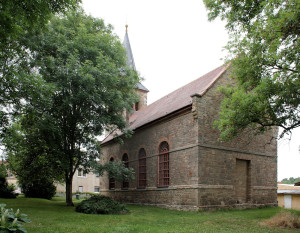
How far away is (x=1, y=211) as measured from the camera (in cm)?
634

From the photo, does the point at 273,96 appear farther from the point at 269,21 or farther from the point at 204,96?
the point at 204,96

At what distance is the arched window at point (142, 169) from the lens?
21531mm

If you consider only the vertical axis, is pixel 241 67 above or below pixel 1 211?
above

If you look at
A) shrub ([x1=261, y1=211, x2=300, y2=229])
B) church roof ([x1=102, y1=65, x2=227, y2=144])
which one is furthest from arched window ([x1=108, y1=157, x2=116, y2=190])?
shrub ([x1=261, y1=211, x2=300, y2=229])

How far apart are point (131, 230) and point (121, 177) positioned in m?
9.74

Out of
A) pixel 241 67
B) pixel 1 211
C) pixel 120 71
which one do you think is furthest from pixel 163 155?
pixel 1 211

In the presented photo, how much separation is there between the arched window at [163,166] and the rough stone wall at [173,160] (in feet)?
1.13

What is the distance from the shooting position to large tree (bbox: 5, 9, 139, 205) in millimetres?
16156

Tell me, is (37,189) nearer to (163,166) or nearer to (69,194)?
(69,194)

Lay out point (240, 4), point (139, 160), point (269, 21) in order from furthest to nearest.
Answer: point (139, 160), point (240, 4), point (269, 21)

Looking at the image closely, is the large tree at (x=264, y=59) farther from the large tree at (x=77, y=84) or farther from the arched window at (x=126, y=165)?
the arched window at (x=126, y=165)

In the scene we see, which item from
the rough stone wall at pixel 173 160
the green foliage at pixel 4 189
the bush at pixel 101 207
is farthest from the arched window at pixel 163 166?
the green foliage at pixel 4 189

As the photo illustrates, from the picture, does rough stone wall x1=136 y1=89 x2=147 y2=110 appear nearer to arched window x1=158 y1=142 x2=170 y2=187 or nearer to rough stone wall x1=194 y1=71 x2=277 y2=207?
arched window x1=158 y1=142 x2=170 y2=187

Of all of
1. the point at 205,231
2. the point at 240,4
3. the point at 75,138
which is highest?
the point at 240,4
